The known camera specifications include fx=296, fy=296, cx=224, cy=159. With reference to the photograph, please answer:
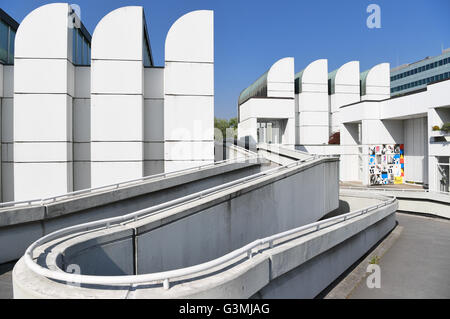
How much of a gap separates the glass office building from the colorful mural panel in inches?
1946

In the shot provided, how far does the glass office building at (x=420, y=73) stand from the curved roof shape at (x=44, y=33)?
71569 millimetres

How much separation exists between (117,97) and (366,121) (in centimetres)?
2012

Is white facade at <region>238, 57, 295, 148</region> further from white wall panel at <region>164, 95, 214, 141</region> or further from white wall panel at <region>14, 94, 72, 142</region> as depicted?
white wall panel at <region>14, 94, 72, 142</region>

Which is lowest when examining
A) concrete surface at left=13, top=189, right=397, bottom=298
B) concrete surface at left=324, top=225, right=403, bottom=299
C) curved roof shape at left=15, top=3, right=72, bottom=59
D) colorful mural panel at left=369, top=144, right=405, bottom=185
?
concrete surface at left=324, top=225, right=403, bottom=299

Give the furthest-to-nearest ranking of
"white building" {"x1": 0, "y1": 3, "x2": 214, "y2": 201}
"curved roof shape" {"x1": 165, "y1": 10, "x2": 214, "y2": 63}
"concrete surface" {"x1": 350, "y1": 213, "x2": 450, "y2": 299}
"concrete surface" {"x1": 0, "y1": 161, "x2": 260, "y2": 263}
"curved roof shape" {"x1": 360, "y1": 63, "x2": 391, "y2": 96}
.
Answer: "curved roof shape" {"x1": 360, "y1": 63, "x2": 391, "y2": 96}
"curved roof shape" {"x1": 165, "y1": 10, "x2": 214, "y2": 63}
"white building" {"x1": 0, "y1": 3, "x2": 214, "y2": 201}
"concrete surface" {"x1": 0, "y1": 161, "x2": 260, "y2": 263}
"concrete surface" {"x1": 350, "y1": 213, "x2": 450, "y2": 299}

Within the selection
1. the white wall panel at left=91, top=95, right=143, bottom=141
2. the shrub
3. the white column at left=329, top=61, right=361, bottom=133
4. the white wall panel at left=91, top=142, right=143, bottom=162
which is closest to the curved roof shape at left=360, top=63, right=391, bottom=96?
the white column at left=329, top=61, right=361, bottom=133

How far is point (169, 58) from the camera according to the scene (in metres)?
12.4

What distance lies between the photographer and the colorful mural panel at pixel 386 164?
24391 mm

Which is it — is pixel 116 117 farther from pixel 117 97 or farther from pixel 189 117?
pixel 189 117

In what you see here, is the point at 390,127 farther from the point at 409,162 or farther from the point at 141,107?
the point at 141,107

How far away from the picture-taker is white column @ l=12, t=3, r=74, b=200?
11.4 m

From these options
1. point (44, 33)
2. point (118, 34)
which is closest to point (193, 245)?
point (118, 34)

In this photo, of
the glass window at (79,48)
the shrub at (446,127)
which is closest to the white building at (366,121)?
the shrub at (446,127)
